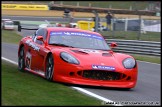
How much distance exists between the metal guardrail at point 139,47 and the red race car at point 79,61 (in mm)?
13291

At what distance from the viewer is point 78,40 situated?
11.7 metres

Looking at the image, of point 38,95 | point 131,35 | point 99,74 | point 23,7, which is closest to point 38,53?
point 99,74

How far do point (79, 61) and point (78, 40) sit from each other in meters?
1.51

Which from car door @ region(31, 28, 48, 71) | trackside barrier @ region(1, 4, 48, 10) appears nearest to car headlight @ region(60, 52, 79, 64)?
car door @ region(31, 28, 48, 71)

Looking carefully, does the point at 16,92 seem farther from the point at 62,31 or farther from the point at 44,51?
the point at 62,31

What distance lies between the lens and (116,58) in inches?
427

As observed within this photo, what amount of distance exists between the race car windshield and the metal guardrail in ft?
43.4

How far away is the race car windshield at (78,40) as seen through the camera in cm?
1154

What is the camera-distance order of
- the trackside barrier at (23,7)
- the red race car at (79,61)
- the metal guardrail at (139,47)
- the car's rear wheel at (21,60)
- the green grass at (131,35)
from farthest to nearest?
the trackside barrier at (23,7) < the green grass at (131,35) < the metal guardrail at (139,47) < the car's rear wheel at (21,60) < the red race car at (79,61)

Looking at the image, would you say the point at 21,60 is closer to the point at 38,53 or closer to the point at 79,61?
the point at 38,53

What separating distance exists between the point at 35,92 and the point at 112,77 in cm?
263

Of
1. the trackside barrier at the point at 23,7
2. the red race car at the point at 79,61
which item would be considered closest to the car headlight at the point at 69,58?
the red race car at the point at 79,61

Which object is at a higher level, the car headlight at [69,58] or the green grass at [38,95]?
the car headlight at [69,58]

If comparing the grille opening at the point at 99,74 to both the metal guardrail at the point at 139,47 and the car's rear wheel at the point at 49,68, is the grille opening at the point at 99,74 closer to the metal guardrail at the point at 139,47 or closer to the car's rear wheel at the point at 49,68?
the car's rear wheel at the point at 49,68
